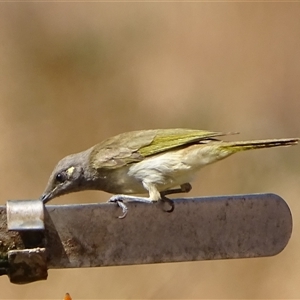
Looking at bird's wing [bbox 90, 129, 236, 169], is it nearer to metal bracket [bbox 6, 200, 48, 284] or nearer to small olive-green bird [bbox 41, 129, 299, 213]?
small olive-green bird [bbox 41, 129, 299, 213]

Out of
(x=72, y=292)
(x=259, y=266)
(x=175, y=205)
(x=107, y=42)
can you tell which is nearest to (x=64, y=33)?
(x=107, y=42)

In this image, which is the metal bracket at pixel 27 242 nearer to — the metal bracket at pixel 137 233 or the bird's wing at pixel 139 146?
the metal bracket at pixel 137 233

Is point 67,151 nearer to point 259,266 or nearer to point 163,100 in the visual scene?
point 163,100

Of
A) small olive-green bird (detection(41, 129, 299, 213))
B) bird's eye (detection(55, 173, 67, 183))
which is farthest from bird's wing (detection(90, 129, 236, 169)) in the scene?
bird's eye (detection(55, 173, 67, 183))

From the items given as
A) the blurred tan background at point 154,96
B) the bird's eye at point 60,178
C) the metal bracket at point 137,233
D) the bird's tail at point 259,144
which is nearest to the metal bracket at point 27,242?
the metal bracket at point 137,233

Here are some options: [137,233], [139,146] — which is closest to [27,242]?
[137,233]

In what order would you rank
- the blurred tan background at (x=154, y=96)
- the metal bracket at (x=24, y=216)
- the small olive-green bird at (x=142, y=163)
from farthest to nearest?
the blurred tan background at (x=154, y=96), the small olive-green bird at (x=142, y=163), the metal bracket at (x=24, y=216)
